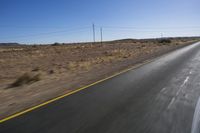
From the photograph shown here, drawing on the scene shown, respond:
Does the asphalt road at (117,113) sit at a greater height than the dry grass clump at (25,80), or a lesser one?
greater

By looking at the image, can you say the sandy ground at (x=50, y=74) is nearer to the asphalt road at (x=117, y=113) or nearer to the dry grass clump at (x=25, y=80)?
the dry grass clump at (x=25, y=80)

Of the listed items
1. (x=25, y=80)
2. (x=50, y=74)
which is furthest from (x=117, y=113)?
(x=50, y=74)

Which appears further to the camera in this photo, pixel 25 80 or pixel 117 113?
pixel 25 80

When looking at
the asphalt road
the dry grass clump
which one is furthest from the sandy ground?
the asphalt road

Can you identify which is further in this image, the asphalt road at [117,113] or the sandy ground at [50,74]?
the sandy ground at [50,74]

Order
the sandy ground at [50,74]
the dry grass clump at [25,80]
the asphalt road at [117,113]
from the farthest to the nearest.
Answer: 1. the dry grass clump at [25,80]
2. the sandy ground at [50,74]
3. the asphalt road at [117,113]

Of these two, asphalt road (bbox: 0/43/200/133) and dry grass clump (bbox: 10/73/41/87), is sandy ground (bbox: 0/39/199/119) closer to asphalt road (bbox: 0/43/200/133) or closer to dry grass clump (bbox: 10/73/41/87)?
dry grass clump (bbox: 10/73/41/87)

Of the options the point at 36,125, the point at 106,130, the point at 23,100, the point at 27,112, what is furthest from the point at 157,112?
the point at 23,100

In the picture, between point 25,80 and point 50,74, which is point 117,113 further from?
point 50,74

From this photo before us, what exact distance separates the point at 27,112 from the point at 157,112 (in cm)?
397

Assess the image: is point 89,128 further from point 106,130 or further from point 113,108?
point 113,108

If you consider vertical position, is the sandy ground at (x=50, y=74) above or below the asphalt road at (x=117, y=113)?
below

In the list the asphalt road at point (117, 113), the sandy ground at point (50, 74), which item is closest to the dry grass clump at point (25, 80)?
the sandy ground at point (50, 74)

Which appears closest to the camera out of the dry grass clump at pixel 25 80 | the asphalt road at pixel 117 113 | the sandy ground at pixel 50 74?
the asphalt road at pixel 117 113
